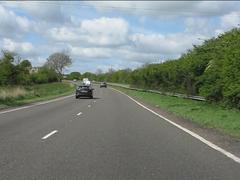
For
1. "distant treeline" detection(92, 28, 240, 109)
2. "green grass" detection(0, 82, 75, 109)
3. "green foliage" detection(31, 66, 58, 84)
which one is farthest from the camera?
"green foliage" detection(31, 66, 58, 84)

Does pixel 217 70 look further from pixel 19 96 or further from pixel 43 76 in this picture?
pixel 43 76

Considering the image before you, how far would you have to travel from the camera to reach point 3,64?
213 feet

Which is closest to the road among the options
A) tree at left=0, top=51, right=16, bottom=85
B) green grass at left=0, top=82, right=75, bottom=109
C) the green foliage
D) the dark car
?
green grass at left=0, top=82, right=75, bottom=109

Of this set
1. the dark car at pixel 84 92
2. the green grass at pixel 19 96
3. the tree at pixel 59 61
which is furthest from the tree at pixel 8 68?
the tree at pixel 59 61

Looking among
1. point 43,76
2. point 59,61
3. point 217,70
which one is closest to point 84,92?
point 217,70

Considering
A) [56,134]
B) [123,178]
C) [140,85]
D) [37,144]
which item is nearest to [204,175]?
[123,178]

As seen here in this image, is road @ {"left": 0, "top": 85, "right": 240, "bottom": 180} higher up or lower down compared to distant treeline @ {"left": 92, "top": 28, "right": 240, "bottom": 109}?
lower down

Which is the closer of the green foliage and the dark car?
the dark car

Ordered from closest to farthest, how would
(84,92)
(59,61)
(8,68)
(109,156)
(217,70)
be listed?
(109,156) < (217,70) < (84,92) < (8,68) < (59,61)

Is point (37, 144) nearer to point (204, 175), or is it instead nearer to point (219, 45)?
point (204, 175)

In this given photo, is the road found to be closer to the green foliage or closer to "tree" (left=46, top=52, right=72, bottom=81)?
the green foliage

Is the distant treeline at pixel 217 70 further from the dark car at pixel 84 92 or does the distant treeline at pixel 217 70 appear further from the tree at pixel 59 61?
the tree at pixel 59 61

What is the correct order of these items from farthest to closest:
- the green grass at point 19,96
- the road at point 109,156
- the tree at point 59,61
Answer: the tree at point 59,61, the green grass at point 19,96, the road at point 109,156

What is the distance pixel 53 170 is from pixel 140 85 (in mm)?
90716
